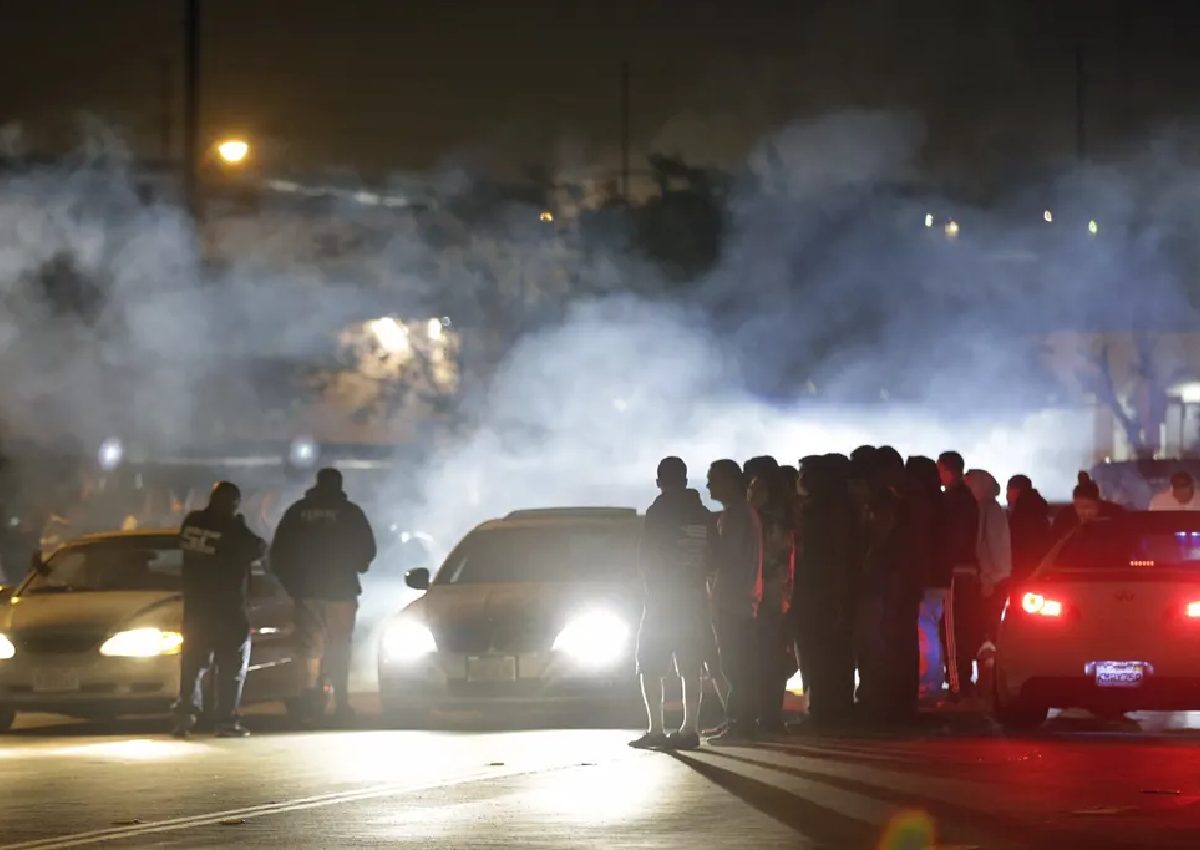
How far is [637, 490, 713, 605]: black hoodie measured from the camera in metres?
13.8

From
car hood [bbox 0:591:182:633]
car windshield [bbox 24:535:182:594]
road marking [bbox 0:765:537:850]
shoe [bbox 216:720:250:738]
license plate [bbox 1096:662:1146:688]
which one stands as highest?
car windshield [bbox 24:535:182:594]

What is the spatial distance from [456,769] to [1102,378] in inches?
1177

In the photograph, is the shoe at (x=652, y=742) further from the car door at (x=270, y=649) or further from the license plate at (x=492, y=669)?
the car door at (x=270, y=649)

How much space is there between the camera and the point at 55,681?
15773 mm

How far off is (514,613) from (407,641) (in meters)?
0.72

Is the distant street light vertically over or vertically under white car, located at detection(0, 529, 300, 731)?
over

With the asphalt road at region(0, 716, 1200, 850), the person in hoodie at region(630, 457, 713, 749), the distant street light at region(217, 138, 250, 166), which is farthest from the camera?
the distant street light at region(217, 138, 250, 166)

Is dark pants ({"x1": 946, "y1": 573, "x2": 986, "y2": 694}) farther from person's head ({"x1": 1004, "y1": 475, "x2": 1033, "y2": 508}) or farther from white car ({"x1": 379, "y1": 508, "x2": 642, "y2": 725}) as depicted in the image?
white car ({"x1": 379, "y1": 508, "x2": 642, "y2": 725})

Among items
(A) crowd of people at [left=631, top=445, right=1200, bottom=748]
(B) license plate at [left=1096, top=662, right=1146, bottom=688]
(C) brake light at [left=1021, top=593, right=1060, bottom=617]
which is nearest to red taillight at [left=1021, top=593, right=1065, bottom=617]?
(C) brake light at [left=1021, top=593, right=1060, bottom=617]

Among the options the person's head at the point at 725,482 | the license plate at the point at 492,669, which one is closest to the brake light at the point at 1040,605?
the person's head at the point at 725,482

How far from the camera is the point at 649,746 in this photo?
13609mm

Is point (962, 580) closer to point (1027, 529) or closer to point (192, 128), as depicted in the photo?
point (1027, 529)

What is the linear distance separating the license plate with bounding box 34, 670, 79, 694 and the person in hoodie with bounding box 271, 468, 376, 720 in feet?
6.17

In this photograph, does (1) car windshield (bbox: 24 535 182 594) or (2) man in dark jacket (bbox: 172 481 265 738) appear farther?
(1) car windshield (bbox: 24 535 182 594)
